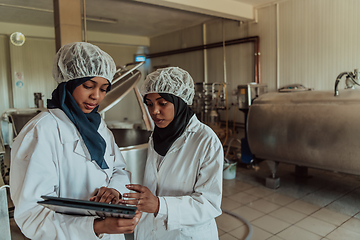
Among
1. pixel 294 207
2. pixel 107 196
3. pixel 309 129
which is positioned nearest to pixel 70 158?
pixel 107 196

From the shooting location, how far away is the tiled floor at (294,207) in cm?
277

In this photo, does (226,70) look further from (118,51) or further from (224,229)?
(224,229)

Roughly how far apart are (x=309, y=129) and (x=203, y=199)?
2.72 metres

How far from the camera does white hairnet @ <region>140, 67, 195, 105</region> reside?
1.40 metres

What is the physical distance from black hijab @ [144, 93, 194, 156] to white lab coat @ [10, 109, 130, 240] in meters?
0.31

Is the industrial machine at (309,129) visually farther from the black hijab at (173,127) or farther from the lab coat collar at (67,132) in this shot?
the lab coat collar at (67,132)

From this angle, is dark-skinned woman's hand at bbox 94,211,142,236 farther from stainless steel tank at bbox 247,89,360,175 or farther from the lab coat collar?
stainless steel tank at bbox 247,89,360,175

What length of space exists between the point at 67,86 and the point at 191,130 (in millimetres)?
586

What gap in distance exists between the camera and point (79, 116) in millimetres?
1184

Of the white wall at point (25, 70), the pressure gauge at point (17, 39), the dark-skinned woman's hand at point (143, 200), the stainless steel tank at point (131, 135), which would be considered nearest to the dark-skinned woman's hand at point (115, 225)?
the dark-skinned woman's hand at point (143, 200)

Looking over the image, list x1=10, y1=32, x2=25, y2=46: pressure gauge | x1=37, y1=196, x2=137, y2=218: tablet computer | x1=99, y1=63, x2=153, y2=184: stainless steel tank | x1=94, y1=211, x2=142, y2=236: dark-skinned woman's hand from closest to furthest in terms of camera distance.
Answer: x1=37, y1=196, x2=137, y2=218: tablet computer → x1=94, y1=211, x2=142, y2=236: dark-skinned woman's hand → x1=99, y1=63, x2=153, y2=184: stainless steel tank → x1=10, y1=32, x2=25, y2=46: pressure gauge

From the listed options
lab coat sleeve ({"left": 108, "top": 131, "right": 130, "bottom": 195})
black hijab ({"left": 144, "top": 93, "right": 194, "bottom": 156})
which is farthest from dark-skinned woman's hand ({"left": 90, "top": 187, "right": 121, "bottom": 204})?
black hijab ({"left": 144, "top": 93, "right": 194, "bottom": 156})

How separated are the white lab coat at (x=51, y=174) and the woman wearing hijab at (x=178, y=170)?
21 centimetres

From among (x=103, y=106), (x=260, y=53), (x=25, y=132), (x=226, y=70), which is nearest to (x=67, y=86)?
(x=25, y=132)
